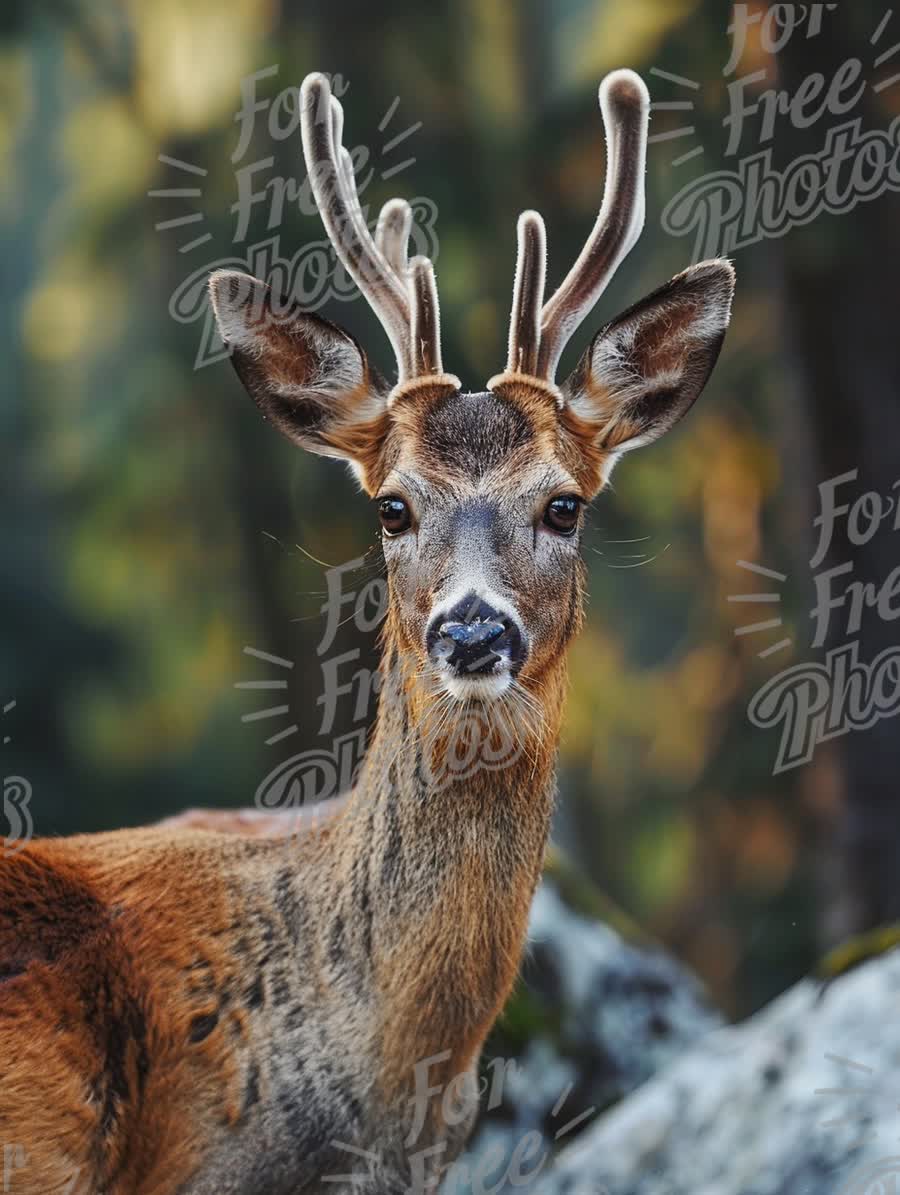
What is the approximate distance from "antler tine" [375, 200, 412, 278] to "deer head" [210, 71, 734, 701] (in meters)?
0.55

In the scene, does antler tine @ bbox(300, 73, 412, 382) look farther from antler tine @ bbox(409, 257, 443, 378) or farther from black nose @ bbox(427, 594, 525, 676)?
black nose @ bbox(427, 594, 525, 676)

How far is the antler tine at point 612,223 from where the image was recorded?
20.2 feet

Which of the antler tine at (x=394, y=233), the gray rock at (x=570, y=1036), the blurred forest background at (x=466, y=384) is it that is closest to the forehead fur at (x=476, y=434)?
the antler tine at (x=394, y=233)

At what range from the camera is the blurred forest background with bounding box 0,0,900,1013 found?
12.8m

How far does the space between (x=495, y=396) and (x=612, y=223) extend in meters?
0.75

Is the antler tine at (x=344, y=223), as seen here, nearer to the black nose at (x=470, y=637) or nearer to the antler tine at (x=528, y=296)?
the antler tine at (x=528, y=296)

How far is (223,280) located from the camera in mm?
6027

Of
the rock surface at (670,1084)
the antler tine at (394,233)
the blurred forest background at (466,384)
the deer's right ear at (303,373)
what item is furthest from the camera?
the blurred forest background at (466,384)

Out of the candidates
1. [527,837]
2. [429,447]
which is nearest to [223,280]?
[429,447]

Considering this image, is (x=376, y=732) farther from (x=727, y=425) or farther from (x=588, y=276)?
(x=727, y=425)

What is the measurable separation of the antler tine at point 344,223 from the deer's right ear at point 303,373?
0.57 ft

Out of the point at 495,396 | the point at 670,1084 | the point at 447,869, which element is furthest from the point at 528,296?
the point at 670,1084

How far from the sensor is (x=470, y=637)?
526cm

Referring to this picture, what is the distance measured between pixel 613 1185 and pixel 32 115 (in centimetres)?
2231
